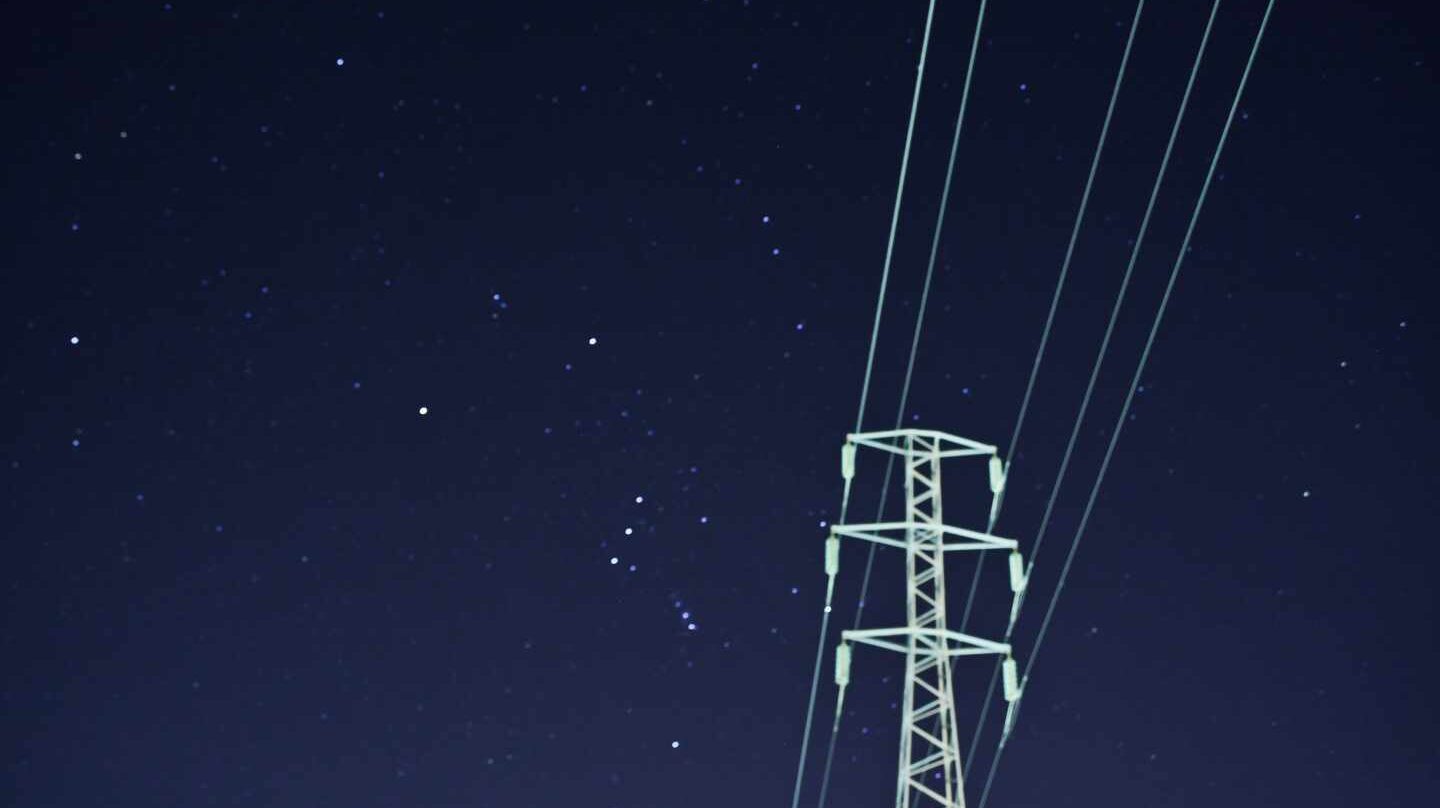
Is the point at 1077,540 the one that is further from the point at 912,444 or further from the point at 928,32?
the point at 928,32

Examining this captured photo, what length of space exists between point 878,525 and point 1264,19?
19.3 feet

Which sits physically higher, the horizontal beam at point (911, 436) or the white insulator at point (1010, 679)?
the horizontal beam at point (911, 436)

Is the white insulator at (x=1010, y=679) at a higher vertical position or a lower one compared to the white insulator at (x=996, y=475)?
lower

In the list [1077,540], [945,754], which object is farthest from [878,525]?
[1077,540]

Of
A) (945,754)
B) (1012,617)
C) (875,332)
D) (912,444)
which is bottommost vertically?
(945,754)

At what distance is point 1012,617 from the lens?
15.8 metres

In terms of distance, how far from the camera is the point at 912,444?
14750 millimetres

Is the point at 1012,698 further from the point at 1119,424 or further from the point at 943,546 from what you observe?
the point at 1119,424

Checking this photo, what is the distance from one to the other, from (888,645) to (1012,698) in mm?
1082

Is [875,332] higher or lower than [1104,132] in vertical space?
lower

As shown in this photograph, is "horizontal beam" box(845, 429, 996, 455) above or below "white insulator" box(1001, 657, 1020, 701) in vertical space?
above

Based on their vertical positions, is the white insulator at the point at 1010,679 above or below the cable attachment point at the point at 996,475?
below

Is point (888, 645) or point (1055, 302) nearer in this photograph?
point (888, 645)

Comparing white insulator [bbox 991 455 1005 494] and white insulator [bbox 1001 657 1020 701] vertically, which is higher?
white insulator [bbox 991 455 1005 494]
